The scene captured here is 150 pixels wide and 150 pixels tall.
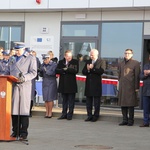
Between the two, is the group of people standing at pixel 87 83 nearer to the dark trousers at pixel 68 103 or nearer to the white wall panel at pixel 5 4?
the dark trousers at pixel 68 103

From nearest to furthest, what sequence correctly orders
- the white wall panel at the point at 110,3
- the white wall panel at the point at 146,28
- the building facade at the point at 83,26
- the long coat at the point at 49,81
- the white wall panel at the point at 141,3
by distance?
the long coat at the point at 49,81 → the white wall panel at the point at 141,3 → the white wall panel at the point at 110,3 → the white wall panel at the point at 146,28 → the building facade at the point at 83,26

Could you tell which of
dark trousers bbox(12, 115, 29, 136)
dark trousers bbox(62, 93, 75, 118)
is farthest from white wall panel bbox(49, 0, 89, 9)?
dark trousers bbox(12, 115, 29, 136)

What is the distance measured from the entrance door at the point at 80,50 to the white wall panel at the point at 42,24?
1.02ft

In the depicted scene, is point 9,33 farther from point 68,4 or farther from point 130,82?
point 130,82

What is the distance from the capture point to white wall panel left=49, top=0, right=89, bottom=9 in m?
15.3

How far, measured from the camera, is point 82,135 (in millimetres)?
10719

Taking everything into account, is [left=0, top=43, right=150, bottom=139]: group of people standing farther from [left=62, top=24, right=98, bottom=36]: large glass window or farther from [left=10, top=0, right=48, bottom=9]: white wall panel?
[left=10, top=0, right=48, bottom=9]: white wall panel

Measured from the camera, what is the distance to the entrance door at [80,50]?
16141mm

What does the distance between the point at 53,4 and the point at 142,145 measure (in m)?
7.53

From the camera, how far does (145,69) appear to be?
12.4m

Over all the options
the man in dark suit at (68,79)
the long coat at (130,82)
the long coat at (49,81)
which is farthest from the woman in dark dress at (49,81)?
the long coat at (130,82)

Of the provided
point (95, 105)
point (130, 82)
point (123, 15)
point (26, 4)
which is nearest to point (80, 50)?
point (123, 15)

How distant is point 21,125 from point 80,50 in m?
7.15

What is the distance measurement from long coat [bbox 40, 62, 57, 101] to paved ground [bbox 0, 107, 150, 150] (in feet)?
2.22
